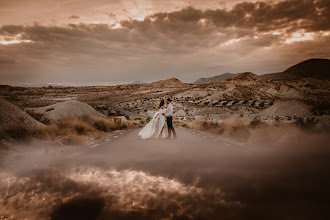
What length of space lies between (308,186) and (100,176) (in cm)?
428

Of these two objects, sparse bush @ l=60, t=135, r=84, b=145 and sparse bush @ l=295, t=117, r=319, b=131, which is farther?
sparse bush @ l=295, t=117, r=319, b=131

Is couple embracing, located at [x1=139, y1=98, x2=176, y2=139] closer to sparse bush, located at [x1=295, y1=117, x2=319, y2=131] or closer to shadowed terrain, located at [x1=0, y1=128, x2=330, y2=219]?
shadowed terrain, located at [x1=0, y1=128, x2=330, y2=219]

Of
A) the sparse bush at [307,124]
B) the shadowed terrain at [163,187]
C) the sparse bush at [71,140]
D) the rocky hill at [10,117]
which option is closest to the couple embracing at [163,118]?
the sparse bush at [71,140]

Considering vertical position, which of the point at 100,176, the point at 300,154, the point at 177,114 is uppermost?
the point at 100,176

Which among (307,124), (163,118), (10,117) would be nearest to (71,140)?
(10,117)

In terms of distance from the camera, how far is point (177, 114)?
148 ft

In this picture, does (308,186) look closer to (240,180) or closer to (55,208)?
(240,180)

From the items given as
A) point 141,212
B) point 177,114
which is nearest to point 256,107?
point 177,114

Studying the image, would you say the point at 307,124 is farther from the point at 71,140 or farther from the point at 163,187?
the point at 71,140

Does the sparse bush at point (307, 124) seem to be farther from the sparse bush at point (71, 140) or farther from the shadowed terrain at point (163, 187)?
the sparse bush at point (71, 140)

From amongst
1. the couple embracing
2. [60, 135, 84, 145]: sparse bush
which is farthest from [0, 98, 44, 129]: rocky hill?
the couple embracing

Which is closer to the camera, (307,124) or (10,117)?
(10,117)

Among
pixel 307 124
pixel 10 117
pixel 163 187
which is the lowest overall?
pixel 307 124

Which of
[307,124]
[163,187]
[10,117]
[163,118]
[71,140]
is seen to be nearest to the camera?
[163,187]
